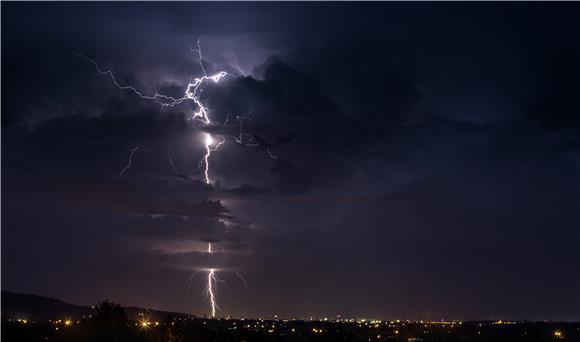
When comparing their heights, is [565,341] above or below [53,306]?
Answer: below

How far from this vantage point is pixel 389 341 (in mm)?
81375

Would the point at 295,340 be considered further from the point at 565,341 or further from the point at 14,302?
the point at 14,302

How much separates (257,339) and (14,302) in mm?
159308

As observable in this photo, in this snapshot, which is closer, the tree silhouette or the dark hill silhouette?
the tree silhouette

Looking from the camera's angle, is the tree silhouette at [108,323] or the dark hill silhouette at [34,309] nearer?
the tree silhouette at [108,323]

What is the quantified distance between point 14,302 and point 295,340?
128m

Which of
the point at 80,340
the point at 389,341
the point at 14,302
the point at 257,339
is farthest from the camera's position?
the point at 14,302

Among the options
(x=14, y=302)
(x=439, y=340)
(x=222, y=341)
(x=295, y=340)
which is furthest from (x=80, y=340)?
(x=14, y=302)

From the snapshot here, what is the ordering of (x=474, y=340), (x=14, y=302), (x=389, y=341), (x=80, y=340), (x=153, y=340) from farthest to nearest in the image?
(x=14, y=302)
(x=474, y=340)
(x=389, y=341)
(x=153, y=340)
(x=80, y=340)

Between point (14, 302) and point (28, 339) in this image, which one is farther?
point (14, 302)

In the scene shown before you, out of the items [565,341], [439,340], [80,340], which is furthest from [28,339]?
[565,341]

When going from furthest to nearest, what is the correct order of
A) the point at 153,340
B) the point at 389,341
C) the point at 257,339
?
the point at 389,341
the point at 153,340
the point at 257,339

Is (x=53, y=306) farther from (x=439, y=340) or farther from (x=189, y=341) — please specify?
(x=189, y=341)

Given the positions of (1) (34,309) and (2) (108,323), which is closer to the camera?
(2) (108,323)
